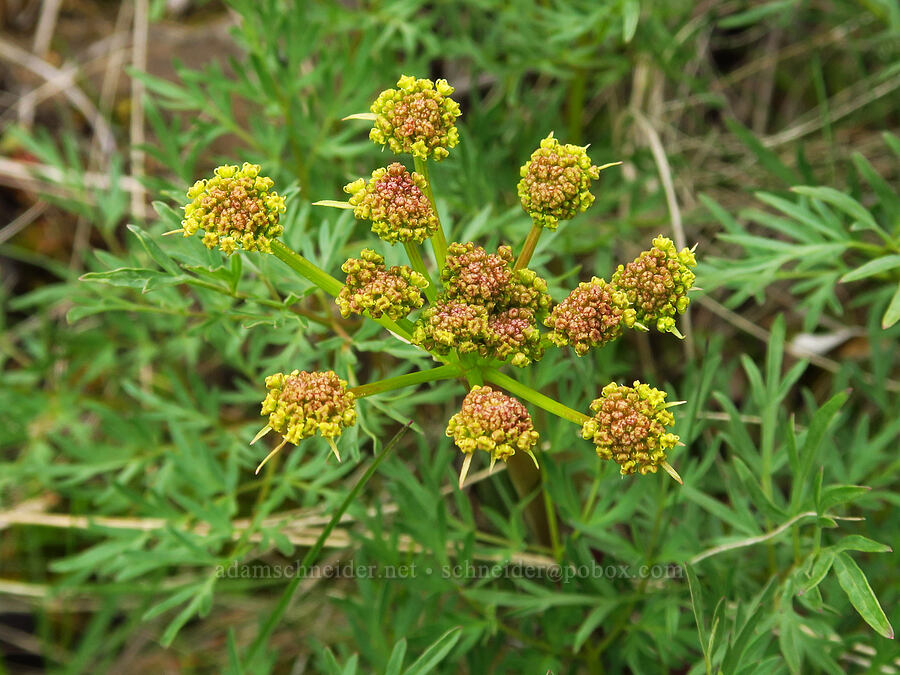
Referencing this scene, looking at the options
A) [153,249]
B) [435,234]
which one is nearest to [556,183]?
[435,234]

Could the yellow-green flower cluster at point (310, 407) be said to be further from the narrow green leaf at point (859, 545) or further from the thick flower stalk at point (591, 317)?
the narrow green leaf at point (859, 545)

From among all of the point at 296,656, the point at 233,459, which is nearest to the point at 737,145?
the point at 233,459

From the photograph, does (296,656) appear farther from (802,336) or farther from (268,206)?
(802,336)

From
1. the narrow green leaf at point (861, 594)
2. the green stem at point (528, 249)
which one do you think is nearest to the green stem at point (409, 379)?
the green stem at point (528, 249)

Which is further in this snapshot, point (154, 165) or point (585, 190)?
point (154, 165)

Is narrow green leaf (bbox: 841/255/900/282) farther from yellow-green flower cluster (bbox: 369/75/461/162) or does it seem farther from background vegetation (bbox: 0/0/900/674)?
yellow-green flower cluster (bbox: 369/75/461/162)

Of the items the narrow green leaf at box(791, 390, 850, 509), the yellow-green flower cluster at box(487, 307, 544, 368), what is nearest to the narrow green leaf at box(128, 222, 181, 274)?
the yellow-green flower cluster at box(487, 307, 544, 368)
